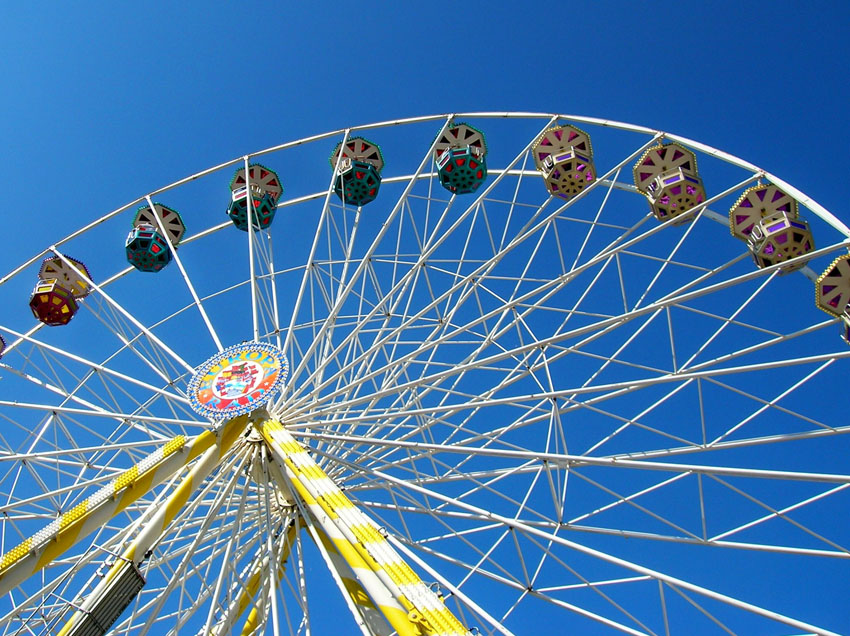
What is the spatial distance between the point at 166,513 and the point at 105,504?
91 centimetres

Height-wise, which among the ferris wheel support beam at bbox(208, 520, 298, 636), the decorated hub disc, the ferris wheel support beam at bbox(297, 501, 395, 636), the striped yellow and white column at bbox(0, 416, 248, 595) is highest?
the decorated hub disc

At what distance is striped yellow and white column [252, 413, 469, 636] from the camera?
26.3ft

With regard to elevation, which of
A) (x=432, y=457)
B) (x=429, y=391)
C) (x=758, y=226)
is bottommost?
(x=758, y=226)

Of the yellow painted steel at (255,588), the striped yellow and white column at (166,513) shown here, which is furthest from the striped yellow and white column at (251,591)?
the striped yellow and white column at (166,513)

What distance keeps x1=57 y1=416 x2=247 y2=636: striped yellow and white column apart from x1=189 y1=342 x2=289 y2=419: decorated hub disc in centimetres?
41

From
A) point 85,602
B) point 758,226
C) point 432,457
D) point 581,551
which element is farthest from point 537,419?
point 85,602

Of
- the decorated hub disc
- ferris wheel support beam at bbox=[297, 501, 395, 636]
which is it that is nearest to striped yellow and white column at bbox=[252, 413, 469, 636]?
ferris wheel support beam at bbox=[297, 501, 395, 636]

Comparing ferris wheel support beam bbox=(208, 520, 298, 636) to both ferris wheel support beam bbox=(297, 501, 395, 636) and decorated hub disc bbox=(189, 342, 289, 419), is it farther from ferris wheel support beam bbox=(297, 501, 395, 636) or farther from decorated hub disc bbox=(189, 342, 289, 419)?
decorated hub disc bbox=(189, 342, 289, 419)

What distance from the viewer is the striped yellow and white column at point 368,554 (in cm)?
803

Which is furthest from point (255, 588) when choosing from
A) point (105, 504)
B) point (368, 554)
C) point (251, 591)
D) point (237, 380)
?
point (368, 554)

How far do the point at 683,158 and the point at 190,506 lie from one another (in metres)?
12.2

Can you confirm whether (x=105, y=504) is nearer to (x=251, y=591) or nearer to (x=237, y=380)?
(x=237, y=380)

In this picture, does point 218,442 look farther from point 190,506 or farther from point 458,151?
point 458,151

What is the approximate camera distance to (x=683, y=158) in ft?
50.9
